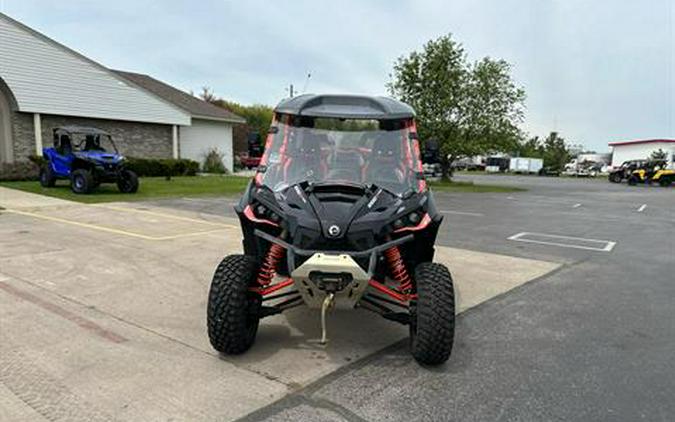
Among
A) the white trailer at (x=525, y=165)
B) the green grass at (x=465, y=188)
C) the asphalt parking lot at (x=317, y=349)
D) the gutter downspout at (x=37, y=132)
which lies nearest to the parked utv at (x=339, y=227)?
the asphalt parking lot at (x=317, y=349)

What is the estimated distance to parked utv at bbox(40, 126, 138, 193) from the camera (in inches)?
604

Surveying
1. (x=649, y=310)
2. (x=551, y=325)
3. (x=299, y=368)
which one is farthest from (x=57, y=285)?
(x=649, y=310)

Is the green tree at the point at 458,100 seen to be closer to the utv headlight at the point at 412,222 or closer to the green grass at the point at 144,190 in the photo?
the green grass at the point at 144,190

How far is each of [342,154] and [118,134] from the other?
2255 cm

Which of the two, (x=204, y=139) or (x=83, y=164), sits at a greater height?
(x=204, y=139)

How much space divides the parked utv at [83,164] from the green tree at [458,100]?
1736 cm

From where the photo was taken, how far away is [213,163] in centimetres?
2870

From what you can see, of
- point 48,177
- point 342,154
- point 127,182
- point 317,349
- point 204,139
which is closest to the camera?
point 317,349

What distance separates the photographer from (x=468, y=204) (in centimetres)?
1797

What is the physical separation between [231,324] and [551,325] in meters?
3.16

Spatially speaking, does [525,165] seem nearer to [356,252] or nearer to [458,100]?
[458,100]

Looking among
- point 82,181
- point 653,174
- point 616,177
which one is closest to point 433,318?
point 82,181

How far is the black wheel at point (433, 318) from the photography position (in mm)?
3443

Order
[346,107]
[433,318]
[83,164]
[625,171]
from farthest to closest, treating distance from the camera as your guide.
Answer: [625,171] < [83,164] < [346,107] < [433,318]
